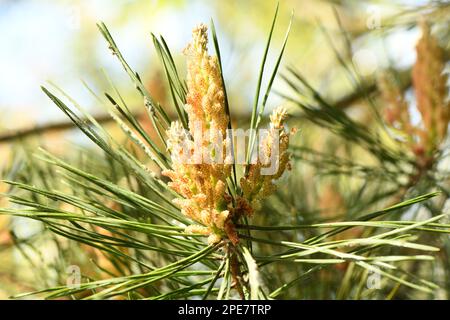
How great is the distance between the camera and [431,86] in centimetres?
84

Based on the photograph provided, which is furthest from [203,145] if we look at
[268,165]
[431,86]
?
[431,86]

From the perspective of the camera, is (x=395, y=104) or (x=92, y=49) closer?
(x=395, y=104)

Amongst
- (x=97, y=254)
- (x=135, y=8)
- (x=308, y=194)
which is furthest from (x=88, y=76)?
(x=97, y=254)

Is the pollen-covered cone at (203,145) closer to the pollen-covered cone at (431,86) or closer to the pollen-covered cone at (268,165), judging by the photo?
the pollen-covered cone at (268,165)

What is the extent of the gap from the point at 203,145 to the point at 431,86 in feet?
1.47

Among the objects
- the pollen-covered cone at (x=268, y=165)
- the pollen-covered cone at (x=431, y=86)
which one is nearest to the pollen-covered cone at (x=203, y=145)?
the pollen-covered cone at (x=268, y=165)

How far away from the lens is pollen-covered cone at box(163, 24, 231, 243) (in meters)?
0.49

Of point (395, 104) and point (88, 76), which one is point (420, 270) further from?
point (88, 76)

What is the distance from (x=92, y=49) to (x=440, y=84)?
129 cm

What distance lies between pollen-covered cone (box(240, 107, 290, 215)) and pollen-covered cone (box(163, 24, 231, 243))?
0.02 metres

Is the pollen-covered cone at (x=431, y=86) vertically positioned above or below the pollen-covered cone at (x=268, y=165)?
above

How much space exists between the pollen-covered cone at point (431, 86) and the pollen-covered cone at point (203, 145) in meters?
0.42

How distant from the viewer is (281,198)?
93 cm

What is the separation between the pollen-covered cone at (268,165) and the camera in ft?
1.65
